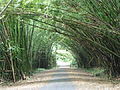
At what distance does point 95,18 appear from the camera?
704 centimetres

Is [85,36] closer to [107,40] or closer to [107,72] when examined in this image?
[107,40]

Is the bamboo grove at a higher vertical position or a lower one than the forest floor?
higher

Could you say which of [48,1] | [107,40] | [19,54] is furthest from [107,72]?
[48,1]

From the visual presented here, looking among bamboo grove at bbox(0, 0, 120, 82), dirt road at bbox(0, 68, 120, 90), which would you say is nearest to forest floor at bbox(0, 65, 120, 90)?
dirt road at bbox(0, 68, 120, 90)

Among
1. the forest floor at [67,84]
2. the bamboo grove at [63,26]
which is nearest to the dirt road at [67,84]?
the forest floor at [67,84]

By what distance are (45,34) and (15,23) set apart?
6.91 m

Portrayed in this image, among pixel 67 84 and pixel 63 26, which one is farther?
pixel 63 26

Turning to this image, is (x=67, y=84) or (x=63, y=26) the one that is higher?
(x=63, y=26)

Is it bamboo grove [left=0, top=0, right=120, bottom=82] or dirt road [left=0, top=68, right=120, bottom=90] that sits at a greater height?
bamboo grove [left=0, top=0, right=120, bottom=82]

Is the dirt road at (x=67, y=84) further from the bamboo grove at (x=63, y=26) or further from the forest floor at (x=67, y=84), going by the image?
the bamboo grove at (x=63, y=26)

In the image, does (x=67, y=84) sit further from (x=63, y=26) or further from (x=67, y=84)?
(x=63, y=26)

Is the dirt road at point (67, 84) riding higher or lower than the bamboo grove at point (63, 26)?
lower

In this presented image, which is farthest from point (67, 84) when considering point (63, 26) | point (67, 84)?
point (63, 26)

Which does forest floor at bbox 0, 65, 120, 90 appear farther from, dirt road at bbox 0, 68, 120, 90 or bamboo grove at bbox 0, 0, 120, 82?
bamboo grove at bbox 0, 0, 120, 82
